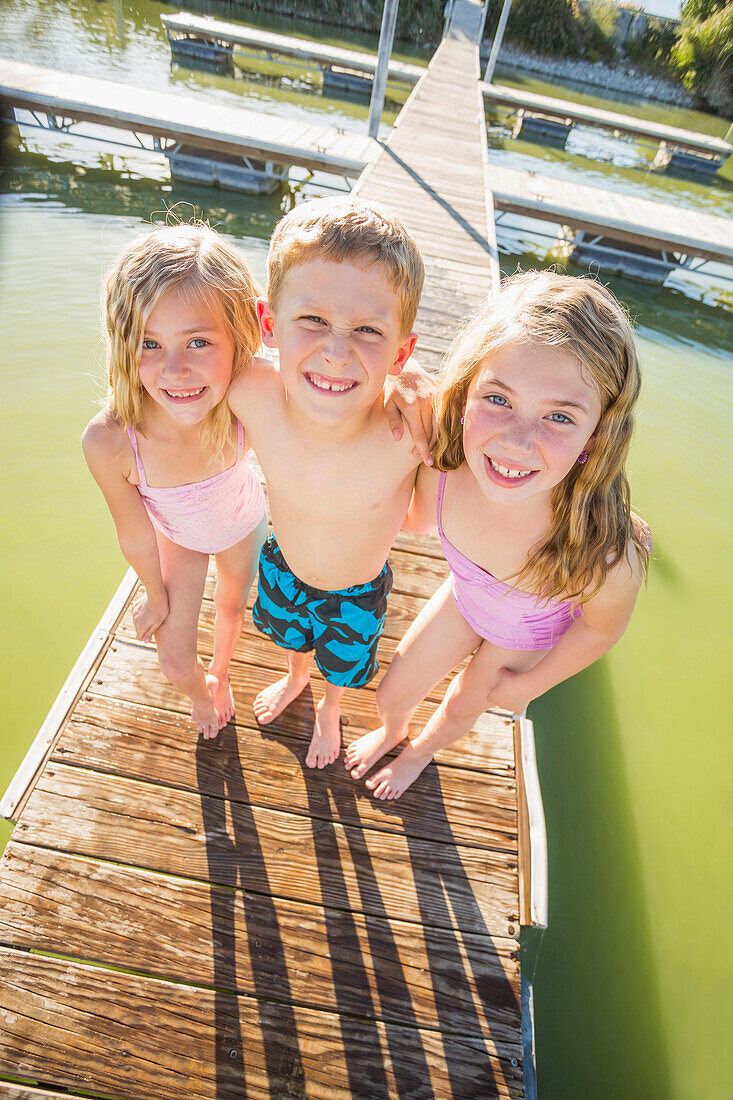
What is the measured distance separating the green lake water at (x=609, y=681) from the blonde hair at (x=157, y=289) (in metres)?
2.05

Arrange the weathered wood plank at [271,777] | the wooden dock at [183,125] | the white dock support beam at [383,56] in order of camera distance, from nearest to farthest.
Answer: the weathered wood plank at [271,777] → the white dock support beam at [383,56] → the wooden dock at [183,125]

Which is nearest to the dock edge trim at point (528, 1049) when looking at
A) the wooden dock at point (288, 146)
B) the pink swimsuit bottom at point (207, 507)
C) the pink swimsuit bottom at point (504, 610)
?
the pink swimsuit bottom at point (504, 610)

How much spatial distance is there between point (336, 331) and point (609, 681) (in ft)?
10.0

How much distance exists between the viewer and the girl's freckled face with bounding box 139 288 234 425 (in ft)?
4.74

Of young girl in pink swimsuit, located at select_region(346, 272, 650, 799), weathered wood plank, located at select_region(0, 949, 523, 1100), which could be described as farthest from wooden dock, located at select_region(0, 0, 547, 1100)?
young girl in pink swimsuit, located at select_region(346, 272, 650, 799)

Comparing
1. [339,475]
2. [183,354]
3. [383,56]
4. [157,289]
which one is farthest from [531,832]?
[383,56]

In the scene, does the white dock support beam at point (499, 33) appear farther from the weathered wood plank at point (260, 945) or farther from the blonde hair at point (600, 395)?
the weathered wood plank at point (260, 945)

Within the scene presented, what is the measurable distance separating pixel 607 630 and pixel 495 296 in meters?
0.91

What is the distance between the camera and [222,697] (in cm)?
218

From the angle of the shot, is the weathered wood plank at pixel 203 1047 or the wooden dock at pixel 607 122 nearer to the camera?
the weathered wood plank at pixel 203 1047

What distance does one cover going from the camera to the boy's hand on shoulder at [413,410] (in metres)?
1.56

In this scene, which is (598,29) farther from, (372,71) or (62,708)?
(62,708)

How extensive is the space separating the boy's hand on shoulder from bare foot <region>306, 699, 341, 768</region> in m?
1.06

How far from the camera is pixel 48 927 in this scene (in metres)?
1.66
